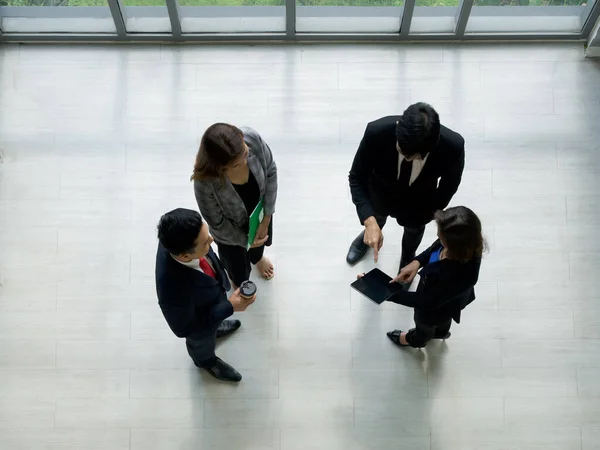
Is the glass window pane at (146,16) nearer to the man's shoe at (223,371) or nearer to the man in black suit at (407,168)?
the man in black suit at (407,168)

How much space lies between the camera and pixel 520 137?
5.32 metres

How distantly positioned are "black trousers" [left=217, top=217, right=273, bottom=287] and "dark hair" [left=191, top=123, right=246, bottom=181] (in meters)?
0.92

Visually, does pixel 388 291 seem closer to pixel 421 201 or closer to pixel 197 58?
pixel 421 201

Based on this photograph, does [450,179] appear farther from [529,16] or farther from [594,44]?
[594,44]

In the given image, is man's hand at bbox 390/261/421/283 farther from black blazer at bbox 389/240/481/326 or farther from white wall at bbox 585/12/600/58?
white wall at bbox 585/12/600/58

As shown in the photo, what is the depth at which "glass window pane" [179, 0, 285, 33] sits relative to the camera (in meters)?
5.41

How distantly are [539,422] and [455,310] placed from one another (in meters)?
1.26

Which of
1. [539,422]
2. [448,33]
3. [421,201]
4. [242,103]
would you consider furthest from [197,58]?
[539,422]

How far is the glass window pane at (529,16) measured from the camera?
17.9 ft

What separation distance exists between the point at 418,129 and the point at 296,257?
1.96 m

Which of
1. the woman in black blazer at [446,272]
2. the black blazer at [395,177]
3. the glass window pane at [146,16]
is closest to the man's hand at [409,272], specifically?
the woman in black blazer at [446,272]

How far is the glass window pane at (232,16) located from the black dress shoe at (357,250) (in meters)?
1.90

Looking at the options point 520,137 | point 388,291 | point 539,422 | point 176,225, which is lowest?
point 539,422

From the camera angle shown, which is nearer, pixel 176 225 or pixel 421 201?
pixel 176 225
